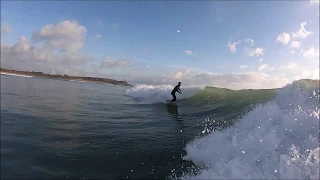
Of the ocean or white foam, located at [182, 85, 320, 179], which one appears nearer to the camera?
the ocean

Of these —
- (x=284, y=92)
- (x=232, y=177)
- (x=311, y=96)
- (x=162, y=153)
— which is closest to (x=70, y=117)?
(x=162, y=153)

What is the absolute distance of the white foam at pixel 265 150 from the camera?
6039 millimetres

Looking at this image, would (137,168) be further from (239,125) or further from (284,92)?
(284,92)

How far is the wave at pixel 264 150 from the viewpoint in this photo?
6039 mm

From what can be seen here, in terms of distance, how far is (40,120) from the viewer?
8.82 m

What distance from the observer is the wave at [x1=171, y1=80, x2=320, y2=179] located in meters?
6.04

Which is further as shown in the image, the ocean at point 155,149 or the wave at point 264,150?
the wave at point 264,150

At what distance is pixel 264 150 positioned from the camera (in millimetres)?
7207

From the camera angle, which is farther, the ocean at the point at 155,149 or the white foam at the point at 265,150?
the white foam at the point at 265,150

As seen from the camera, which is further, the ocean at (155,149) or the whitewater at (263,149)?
the whitewater at (263,149)

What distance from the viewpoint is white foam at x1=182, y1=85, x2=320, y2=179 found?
604 centimetres

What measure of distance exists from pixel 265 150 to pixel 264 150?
0.11 ft

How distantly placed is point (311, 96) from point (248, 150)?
955cm

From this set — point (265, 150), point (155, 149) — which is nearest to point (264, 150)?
point (265, 150)
